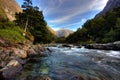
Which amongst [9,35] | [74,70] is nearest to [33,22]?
[9,35]

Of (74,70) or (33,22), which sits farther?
(33,22)

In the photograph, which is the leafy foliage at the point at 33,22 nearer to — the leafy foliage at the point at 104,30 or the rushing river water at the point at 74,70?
the leafy foliage at the point at 104,30

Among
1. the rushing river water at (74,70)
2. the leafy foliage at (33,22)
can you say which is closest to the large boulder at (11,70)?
the rushing river water at (74,70)

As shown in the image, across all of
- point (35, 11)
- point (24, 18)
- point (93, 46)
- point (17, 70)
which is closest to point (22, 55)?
point (17, 70)

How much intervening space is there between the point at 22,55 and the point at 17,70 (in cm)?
551

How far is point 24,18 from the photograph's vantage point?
122ft

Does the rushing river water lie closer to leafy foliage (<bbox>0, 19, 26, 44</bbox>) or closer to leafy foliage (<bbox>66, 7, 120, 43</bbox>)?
leafy foliage (<bbox>0, 19, 26, 44</bbox>)

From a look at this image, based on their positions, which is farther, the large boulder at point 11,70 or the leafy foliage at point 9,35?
the leafy foliage at point 9,35

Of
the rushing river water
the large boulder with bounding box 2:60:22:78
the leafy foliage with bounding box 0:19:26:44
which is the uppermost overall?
the leafy foliage with bounding box 0:19:26:44

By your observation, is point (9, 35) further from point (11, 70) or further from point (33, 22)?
point (33, 22)

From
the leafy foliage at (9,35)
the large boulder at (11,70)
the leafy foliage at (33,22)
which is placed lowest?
the large boulder at (11,70)

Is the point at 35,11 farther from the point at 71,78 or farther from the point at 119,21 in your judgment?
the point at 71,78

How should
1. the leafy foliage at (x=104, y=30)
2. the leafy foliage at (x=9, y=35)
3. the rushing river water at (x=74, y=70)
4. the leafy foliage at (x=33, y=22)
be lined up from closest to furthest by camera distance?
1. the rushing river water at (x=74, y=70)
2. the leafy foliage at (x=9, y=35)
3. the leafy foliage at (x=33, y=22)
4. the leafy foliage at (x=104, y=30)

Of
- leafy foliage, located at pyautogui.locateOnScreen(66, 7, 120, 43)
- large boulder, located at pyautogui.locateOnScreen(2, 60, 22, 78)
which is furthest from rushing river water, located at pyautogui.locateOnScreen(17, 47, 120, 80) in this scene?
leafy foliage, located at pyautogui.locateOnScreen(66, 7, 120, 43)
